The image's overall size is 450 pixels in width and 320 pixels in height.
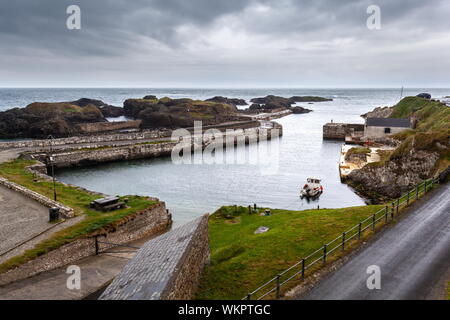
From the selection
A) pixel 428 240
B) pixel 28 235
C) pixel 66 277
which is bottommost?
pixel 66 277

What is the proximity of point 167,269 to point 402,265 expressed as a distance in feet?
31.0

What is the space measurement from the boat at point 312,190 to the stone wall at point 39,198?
2392 centimetres

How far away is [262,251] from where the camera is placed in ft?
55.2

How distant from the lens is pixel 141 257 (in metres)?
13.0

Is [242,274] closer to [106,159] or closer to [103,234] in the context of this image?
[103,234]

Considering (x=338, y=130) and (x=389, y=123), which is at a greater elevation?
(x=389, y=123)

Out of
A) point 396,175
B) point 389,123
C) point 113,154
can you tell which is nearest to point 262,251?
point 396,175

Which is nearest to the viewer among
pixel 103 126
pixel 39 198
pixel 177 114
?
pixel 39 198

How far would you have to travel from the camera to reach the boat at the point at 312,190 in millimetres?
37969

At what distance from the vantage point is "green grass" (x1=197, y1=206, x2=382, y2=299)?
13641 millimetres

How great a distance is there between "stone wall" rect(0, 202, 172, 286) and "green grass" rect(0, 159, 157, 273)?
290 millimetres

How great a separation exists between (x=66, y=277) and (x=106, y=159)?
39.1 meters

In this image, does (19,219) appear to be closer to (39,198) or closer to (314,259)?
(39,198)
